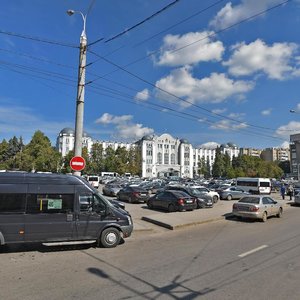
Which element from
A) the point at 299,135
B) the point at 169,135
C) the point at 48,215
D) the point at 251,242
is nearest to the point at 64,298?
the point at 48,215

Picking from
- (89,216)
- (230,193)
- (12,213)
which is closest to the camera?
(12,213)

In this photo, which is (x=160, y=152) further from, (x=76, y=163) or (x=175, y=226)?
(x=76, y=163)

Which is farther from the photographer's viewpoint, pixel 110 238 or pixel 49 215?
pixel 110 238

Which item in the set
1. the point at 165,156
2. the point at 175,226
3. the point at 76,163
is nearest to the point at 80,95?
the point at 76,163

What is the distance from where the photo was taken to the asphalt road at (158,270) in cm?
653

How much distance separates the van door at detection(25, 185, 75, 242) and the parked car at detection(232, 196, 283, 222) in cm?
1197

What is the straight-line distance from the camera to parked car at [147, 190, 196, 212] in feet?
76.8

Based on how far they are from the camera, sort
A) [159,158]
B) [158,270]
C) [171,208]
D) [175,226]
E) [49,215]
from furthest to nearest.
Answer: [159,158] < [171,208] < [175,226] < [49,215] < [158,270]

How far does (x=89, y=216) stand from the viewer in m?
11.3

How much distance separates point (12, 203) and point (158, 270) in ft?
16.2

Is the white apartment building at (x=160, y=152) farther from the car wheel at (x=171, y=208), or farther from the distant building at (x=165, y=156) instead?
the car wheel at (x=171, y=208)

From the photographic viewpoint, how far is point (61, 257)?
9766mm

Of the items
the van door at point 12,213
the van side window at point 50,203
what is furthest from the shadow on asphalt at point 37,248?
the van side window at point 50,203

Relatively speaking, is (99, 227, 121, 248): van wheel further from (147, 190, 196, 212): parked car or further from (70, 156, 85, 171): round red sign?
(147, 190, 196, 212): parked car
